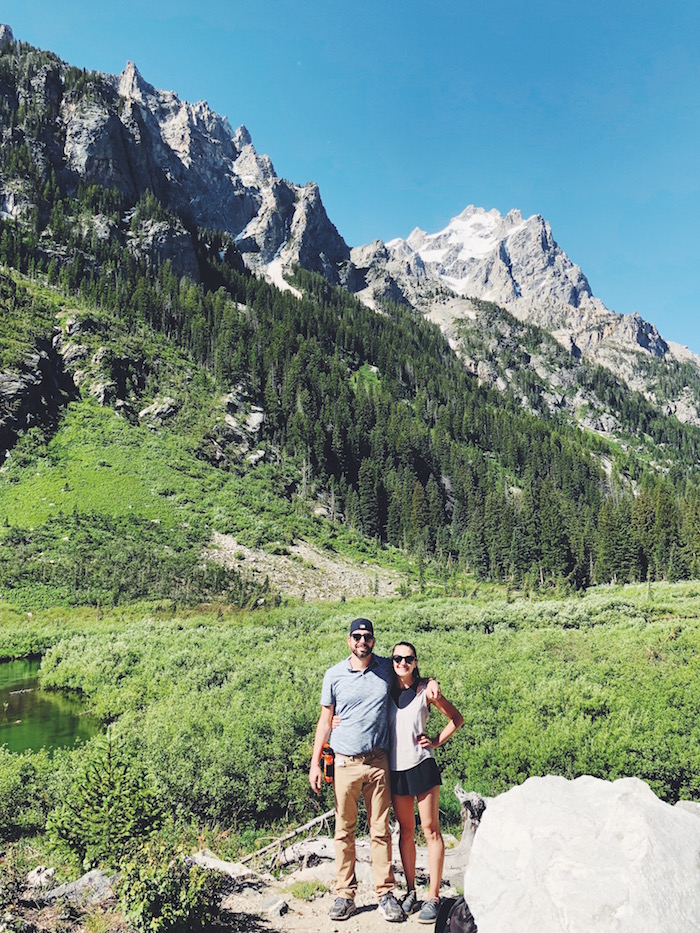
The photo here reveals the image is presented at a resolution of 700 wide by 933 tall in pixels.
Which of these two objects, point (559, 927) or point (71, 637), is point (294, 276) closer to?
point (71, 637)

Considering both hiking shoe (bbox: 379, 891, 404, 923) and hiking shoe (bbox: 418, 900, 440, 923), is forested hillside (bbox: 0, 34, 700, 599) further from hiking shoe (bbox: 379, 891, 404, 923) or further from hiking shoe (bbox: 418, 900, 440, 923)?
hiking shoe (bbox: 418, 900, 440, 923)

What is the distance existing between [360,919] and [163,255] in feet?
431

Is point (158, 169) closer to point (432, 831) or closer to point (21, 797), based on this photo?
point (21, 797)

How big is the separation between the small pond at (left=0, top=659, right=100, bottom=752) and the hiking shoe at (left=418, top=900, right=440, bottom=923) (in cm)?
2004

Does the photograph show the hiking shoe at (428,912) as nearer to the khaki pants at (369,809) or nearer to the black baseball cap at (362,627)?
the khaki pants at (369,809)

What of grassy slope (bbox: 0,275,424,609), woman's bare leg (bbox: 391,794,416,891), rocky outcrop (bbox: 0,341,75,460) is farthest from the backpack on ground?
rocky outcrop (bbox: 0,341,75,460)

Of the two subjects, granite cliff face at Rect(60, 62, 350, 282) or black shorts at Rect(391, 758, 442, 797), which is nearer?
black shorts at Rect(391, 758, 442, 797)

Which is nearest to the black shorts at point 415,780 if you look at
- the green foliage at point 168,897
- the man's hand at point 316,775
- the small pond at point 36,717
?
the man's hand at point 316,775

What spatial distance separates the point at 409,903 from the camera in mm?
6309

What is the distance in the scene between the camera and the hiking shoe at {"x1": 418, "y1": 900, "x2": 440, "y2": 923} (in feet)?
19.4

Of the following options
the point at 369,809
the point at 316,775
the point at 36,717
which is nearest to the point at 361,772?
the point at 369,809

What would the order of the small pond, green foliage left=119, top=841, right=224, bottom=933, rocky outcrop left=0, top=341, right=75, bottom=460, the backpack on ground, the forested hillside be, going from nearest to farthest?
the backpack on ground, green foliage left=119, top=841, right=224, bottom=933, the small pond, rocky outcrop left=0, top=341, right=75, bottom=460, the forested hillside

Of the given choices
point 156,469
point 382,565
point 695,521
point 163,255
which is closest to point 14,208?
point 163,255

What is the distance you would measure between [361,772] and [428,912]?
1.68 metres
